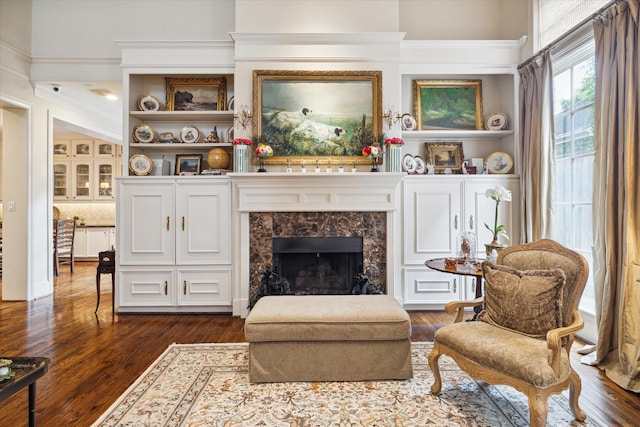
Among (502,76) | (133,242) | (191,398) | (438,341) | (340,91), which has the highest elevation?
(502,76)

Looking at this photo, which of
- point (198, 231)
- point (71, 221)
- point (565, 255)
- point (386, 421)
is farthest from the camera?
point (71, 221)

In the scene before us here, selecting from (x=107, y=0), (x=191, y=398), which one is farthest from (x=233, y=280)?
(x=107, y=0)

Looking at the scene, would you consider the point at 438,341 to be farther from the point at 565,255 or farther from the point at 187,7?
the point at 187,7

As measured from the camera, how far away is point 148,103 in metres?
4.21

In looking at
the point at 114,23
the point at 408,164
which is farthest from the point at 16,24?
the point at 408,164

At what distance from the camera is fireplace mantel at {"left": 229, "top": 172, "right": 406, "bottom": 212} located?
12.6ft

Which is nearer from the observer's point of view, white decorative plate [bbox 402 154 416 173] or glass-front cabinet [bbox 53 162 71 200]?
white decorative plate [bbox 402 154 416 173]

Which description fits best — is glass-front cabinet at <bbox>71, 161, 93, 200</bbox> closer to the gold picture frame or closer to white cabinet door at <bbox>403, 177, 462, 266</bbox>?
the gold picture frame

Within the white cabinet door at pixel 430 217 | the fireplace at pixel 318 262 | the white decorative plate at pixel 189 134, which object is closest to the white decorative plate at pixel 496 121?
the white cabinet door at pixel 430 217

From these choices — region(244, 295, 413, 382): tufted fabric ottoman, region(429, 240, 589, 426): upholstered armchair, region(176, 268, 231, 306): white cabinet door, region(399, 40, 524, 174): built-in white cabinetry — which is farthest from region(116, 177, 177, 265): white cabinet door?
region(429, 240, 589, 426): upholstered armchair

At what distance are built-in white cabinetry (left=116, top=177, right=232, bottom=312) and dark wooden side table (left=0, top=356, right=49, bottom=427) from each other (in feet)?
7.40

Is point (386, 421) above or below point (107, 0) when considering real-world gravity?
below

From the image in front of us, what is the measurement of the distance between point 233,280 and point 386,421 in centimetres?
246

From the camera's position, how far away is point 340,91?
4.00 meters
